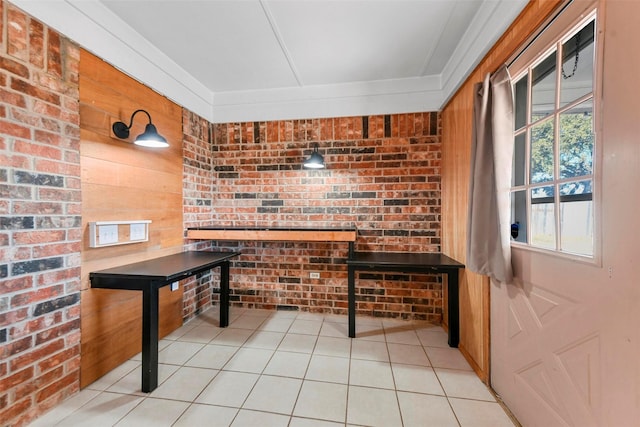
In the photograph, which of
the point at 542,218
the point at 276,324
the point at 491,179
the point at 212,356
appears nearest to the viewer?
the point at 542,218

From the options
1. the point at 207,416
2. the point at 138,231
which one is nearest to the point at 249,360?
the point at 207,416

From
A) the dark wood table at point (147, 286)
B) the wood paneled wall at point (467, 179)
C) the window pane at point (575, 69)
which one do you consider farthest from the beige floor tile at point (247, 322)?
the window pane at point (575, 69)

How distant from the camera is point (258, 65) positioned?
2.60 meters

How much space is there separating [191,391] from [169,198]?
68.7 inches

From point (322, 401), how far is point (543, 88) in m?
2.40

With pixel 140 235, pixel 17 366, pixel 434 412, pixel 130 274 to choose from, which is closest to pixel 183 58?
pixel 140 235

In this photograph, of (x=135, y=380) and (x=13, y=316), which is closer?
(x=13, y=316)

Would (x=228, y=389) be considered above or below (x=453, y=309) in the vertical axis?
below

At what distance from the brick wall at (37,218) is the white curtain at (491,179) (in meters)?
2.76

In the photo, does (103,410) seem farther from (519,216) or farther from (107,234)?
(519,216)

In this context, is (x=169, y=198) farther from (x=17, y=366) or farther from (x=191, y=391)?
(x=191, y=391)

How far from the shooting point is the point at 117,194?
204 centimetres

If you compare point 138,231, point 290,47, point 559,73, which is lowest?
point 138,231

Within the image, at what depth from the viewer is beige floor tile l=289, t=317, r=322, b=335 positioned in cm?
265
